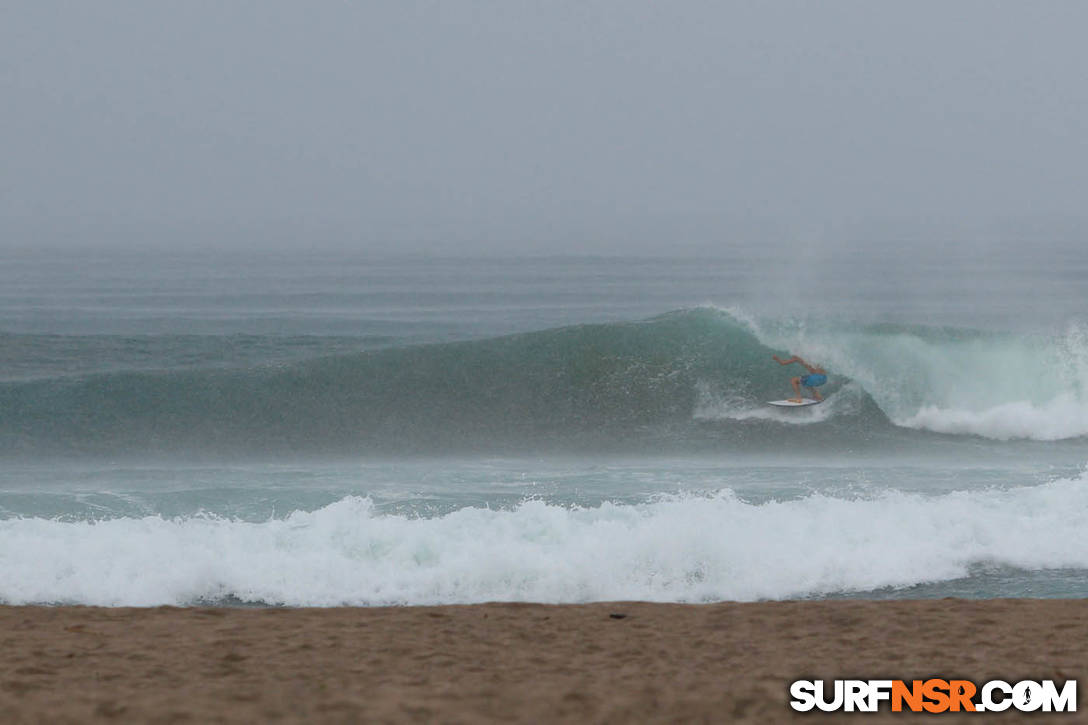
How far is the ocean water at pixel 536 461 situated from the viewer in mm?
8664

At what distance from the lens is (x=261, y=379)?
1831 cm

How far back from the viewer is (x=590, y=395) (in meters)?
17.4

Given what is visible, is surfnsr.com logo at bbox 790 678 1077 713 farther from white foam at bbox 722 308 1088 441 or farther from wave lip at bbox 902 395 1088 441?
white foam at bbox 722 308 1088 441

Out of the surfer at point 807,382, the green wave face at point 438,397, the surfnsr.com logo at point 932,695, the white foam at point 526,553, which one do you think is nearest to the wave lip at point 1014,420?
the surfer at point 807,382

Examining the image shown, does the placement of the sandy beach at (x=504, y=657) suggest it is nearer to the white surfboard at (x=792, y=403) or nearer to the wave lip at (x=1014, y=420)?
the wave lip at (x=1014, y=420)

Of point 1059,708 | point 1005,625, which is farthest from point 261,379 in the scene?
point 1059,708

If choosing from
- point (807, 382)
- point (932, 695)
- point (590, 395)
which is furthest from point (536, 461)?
point (932, 695)

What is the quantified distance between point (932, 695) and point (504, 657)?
6.52 feet

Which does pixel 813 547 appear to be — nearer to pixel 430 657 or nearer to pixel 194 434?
pixel 430 657

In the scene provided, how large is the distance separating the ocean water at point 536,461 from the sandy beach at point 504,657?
64.8 inches

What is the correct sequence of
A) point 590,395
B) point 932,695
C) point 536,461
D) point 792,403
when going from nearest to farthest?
point 932,695 < point 536,461 < point 792,403 < point 590,395

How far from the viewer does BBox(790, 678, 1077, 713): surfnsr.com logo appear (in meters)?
4.68

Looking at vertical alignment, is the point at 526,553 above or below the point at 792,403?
below

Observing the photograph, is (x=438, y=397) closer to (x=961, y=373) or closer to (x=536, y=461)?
(x=536, y=461)
